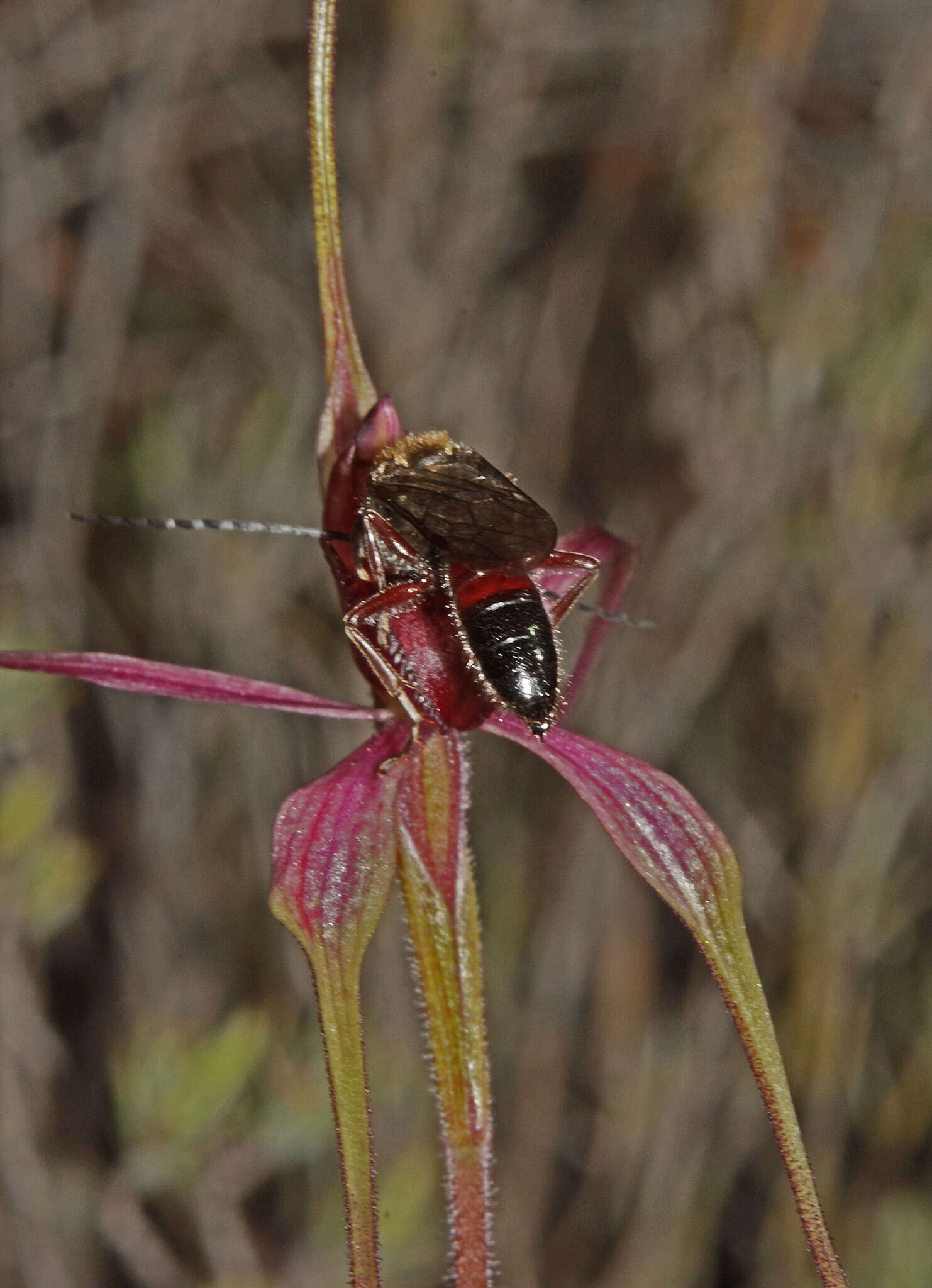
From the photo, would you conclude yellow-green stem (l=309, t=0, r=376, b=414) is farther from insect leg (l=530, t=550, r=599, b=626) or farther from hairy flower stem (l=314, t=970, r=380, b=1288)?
hairy flower stem (l=314, t=970, r=380, b=1288)

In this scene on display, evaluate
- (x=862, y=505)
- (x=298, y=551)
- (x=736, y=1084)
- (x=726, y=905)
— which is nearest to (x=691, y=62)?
(x=862, y=505)

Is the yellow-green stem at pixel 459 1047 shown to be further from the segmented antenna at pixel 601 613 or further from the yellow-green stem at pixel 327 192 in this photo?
the yellow-green stem at pixel 327 192

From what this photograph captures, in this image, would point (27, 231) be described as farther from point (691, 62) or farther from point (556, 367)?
point (691, 62)

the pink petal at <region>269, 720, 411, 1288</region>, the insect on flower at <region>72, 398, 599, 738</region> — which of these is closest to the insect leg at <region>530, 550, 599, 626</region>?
the insect on flower at <region>72, 398, 599, 738</region>

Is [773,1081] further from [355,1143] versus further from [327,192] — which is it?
[327,192]

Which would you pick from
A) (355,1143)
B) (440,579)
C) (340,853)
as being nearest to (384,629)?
(440,579)

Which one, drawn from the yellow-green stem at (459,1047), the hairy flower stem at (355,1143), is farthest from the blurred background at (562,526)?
the hairy flower stem at (355,1143)
